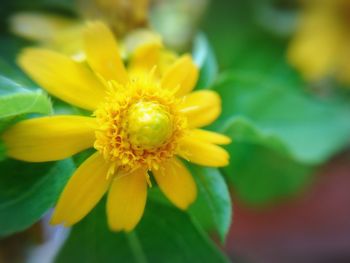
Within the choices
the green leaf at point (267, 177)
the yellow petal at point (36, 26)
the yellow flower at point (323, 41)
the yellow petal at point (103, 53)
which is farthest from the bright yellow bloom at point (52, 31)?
the yellow flower at point (323, 41)

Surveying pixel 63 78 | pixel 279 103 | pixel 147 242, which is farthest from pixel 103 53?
pixel 279 103

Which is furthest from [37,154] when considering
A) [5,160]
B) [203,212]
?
[203,212]

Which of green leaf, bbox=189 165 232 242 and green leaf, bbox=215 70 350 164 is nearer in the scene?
green leaf, bbox=189 165 232 242

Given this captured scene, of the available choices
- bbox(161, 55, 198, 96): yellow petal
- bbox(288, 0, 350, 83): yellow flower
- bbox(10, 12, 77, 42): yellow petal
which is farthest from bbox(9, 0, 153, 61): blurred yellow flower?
bbox(288, 0, 350, 83): yellow flower

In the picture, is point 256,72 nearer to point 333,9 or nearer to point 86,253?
point 333,9

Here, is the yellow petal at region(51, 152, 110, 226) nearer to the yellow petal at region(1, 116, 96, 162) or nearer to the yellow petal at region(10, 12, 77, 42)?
the yellow petal at region(1, 116, 96, 162)
